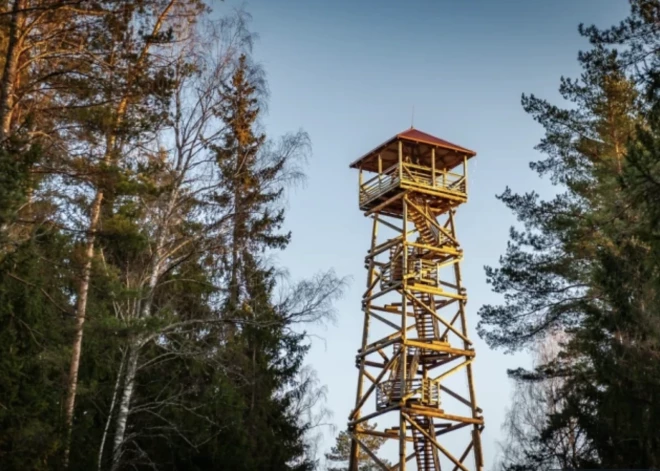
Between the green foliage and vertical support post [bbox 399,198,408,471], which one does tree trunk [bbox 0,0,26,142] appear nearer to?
the green foliage

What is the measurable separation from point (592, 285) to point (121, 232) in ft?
31.3

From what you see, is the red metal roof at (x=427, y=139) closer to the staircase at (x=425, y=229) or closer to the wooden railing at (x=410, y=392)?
the staircase at (x=425, y=229)

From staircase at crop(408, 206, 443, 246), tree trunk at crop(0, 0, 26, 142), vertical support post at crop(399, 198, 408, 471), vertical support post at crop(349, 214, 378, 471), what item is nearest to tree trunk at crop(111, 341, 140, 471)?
tree trunk at crop(0, 0, 26, 142)

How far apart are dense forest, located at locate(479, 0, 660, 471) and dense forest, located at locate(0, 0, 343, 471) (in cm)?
473

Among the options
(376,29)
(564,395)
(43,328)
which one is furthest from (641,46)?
(564,395)

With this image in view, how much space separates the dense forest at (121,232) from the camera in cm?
966

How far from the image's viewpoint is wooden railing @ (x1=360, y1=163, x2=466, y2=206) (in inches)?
773

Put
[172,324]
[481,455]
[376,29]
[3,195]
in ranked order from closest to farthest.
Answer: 1. [3,195]
2. [172,324]
3. [376,29]
4. [481,455]

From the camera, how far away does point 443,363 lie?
18.4 metres

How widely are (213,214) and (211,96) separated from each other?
73.2 inches

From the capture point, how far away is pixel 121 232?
10.3 m

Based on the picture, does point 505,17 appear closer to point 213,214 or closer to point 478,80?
point 478,80

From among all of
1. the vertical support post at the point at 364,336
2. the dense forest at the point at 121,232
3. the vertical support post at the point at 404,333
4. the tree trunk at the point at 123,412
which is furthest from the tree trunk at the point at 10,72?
the vertical support post at the point at 364,336

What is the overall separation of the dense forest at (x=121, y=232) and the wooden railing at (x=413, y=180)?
4.37 m
